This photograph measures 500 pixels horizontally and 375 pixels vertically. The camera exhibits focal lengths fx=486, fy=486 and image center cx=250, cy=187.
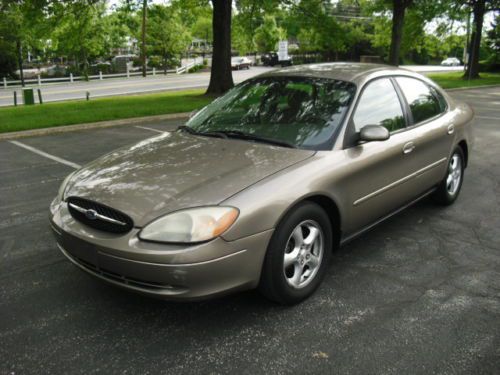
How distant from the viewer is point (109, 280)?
290cm

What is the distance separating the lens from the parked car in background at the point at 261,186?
2.74 meters

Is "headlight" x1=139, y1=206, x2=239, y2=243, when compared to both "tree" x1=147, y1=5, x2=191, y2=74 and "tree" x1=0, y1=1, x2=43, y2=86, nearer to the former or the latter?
"tree" x1=0, y1=1, x2=43, y2=86

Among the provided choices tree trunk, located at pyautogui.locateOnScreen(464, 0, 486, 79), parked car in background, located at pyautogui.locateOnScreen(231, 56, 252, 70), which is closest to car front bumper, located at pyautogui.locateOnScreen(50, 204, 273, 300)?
tree trunk, located at pyautogui.locateOnScreen(464, 0, 486, 79)

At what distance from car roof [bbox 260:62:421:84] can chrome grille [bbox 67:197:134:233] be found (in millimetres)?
2187

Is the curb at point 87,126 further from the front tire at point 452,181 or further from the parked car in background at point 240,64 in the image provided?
the parked car in background at point 240,64

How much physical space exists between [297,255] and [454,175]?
9.55 ft

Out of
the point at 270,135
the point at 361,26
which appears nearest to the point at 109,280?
the point at 270,135

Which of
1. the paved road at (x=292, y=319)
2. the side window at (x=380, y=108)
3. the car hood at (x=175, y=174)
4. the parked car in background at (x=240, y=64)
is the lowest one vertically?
the paved road at (x=292, y=319)

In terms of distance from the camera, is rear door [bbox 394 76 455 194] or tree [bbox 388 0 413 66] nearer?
rear door [bbox 394 76 455 194]

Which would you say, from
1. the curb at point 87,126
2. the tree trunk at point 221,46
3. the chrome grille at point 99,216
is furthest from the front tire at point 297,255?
the tree trunk at point 221,46

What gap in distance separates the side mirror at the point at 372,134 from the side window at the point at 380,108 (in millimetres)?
135

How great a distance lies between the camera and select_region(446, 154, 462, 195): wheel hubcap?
5145mm

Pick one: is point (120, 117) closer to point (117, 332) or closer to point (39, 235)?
point (39, 235)

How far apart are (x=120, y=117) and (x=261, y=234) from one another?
32.3 ft
